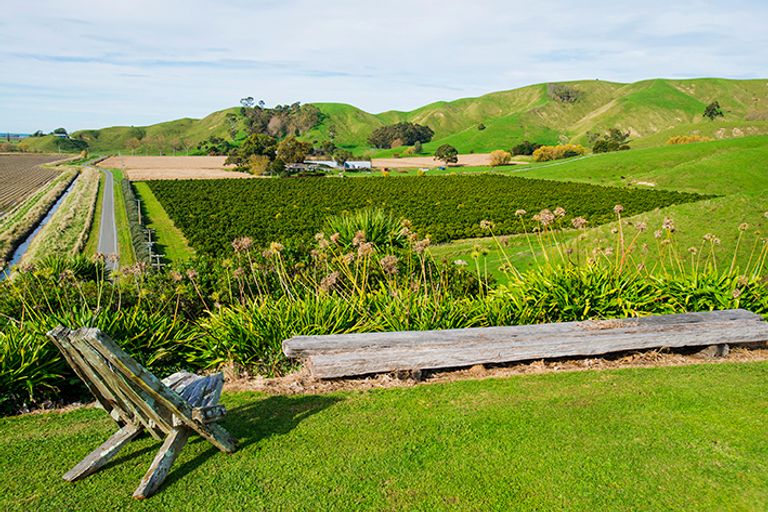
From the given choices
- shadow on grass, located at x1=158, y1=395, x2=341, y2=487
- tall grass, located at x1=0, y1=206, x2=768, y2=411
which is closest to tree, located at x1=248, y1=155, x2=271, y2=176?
tall grass, located at x1=0, y1=206, x2=768, y2=411

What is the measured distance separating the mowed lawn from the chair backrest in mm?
462

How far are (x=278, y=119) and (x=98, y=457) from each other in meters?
184

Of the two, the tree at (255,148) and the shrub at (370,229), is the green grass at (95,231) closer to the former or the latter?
the shrub at (370,229)

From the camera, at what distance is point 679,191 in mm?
46594

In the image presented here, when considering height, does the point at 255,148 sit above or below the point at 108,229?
above

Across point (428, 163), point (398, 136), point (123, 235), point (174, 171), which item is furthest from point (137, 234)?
point (398, 136)

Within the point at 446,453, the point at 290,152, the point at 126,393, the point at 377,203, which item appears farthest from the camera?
the point at 290,152

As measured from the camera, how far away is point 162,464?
457 centimetres

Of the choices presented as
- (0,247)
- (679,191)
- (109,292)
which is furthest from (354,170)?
(109,292)

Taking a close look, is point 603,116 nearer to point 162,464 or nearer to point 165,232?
point 165,232

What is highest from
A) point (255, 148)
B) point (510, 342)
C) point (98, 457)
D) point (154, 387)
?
point (255, 148)

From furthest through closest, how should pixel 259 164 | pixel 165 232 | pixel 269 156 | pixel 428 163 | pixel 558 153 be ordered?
pixel 428 163 < pixel 558 153 < pixel 269 156 < pixel 259 164 < pixel 165 232

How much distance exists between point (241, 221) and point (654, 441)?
103 ft

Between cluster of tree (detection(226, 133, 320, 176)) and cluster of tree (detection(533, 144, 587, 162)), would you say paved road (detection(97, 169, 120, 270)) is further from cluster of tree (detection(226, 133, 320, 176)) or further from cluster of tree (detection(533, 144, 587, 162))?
cluster of tree (detection(533, 144, 587, 162))
